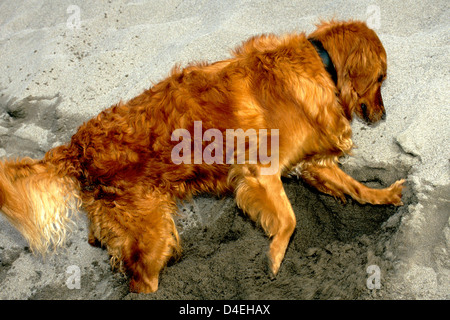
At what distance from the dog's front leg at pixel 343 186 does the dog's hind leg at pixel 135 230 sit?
3.99ft

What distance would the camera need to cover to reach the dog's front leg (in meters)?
3.16

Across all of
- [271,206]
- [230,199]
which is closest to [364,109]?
[271,206]

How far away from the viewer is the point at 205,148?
2938 mm

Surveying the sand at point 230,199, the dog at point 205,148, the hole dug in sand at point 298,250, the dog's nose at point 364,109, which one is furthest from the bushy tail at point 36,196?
the dog's nose at point 364,109

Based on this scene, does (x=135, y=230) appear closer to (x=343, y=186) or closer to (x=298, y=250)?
(x=298, y=250)

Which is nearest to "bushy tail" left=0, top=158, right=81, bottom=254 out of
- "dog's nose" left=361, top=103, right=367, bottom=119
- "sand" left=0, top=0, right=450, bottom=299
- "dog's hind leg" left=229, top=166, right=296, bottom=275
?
"sand" left=0, top=0, right=450, bottom=299

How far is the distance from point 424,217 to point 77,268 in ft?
8.52

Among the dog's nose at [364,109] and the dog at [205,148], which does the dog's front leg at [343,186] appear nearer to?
the dog at [205,148]

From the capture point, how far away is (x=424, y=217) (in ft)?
9.43

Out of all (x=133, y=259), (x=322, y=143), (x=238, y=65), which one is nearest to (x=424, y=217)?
(x=322, y=143)

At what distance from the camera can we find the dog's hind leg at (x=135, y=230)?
2820 millimetres

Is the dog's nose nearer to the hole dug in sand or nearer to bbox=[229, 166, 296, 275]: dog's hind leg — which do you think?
the hole dug in sand
